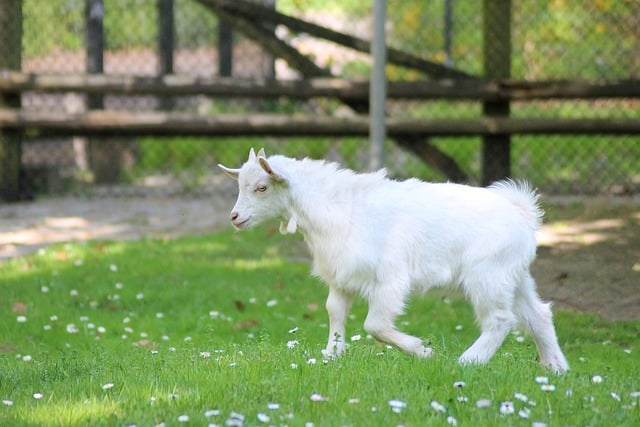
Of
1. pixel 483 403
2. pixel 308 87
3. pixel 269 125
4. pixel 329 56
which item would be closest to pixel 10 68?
pixel 269 125

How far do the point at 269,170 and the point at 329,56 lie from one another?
8.00 m

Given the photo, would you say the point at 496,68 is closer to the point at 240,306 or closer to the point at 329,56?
the point at 329,56

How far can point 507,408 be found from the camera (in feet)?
15.6

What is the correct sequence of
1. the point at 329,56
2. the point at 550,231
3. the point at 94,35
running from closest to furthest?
the point at 550,231, the point at 94,35, the point at 329,56

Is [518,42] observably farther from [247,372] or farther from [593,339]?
[247,372]

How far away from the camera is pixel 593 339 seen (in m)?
7.79

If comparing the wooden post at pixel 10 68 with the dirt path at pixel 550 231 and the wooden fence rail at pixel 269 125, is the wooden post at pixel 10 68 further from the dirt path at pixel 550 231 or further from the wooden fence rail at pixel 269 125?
the dirt path at pixel 550 231

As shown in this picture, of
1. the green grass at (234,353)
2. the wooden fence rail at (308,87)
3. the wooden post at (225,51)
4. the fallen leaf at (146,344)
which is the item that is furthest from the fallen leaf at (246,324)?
the wooden post at (225,51)

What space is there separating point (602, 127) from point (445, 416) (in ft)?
26.9

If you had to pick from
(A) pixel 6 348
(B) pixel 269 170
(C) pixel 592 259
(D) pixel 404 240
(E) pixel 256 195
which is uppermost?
(B) pixel 269 170

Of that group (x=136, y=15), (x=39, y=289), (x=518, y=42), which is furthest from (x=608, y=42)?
(x=39, y=289)

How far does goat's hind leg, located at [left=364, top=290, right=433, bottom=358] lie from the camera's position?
6.15 meters

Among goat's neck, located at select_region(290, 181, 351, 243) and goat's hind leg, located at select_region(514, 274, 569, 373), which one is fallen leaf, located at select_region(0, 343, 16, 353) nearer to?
goat's neck, located at select_region(290, 181, 351, 243)

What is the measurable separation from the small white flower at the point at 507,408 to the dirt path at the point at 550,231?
389 cm
